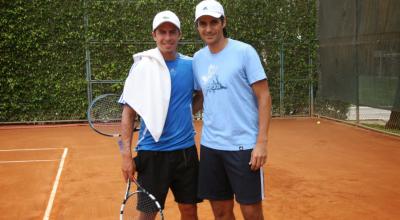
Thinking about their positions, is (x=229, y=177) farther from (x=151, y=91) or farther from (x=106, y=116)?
(x=106, y=116)

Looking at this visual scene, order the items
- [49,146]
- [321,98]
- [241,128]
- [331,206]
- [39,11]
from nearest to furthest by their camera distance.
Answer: [241,128], [331,206], [49,146], [39,11], [321,98]

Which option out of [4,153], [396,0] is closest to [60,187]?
[4,153]

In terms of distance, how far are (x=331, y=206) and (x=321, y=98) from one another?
7698 millimetres

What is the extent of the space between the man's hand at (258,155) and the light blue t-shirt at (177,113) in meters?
0.50

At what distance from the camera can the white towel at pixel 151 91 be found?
279 centimetres

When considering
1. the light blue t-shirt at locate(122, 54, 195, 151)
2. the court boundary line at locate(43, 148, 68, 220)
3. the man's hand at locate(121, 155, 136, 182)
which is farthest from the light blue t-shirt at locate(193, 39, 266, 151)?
the court boundary line at locate(43, 148, 68, 220)

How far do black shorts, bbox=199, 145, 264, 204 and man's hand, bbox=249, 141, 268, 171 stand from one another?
0.04 metres

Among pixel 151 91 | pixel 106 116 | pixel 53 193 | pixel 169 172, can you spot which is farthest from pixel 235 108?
pixel 53 193

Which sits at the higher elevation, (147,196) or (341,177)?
(147,196)

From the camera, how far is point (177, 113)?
9.48ft

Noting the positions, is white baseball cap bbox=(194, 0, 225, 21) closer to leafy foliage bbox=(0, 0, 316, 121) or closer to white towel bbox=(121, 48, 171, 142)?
white towel bbox=(121, 48, 171, 142)

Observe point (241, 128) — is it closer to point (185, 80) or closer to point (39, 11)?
point (185, 80)

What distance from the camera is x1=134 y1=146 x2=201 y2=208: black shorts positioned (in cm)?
292

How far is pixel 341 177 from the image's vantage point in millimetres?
5684
